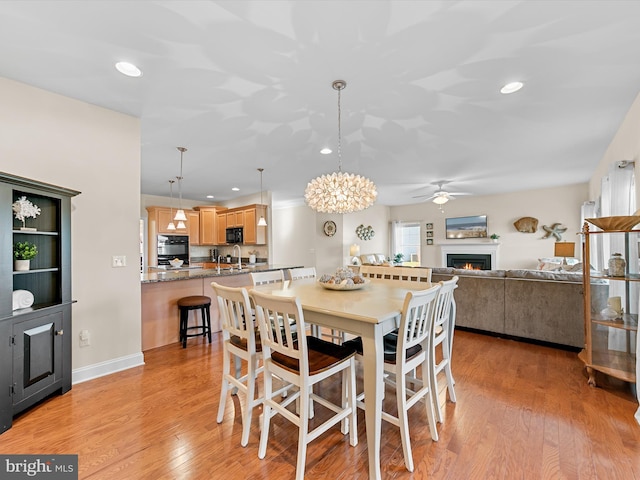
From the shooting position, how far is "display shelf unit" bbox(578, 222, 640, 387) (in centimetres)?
246

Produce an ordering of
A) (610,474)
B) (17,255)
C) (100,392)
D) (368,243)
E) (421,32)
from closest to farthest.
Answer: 1. (610,474)
2. (421,32)
3. (17,255)
4. (100,392)
5. (368,243)

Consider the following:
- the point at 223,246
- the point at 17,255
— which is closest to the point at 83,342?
the point at 17,255

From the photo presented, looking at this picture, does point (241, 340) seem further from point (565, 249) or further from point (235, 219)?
point (565, 249)

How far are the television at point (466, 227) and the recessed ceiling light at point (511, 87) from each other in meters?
5.79

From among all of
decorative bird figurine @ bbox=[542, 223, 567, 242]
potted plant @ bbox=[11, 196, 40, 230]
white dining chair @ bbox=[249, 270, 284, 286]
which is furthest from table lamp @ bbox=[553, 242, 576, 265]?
potted plant @ bbox=[11, 196, 40, 230]

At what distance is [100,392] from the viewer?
2.45 metres

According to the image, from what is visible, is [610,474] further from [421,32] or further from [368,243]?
[368,243]

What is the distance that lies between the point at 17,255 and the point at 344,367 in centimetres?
262

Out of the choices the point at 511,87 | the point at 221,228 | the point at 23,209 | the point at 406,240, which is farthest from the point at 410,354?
Result: the point at 406,240

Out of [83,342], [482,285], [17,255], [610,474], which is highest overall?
[17,255]

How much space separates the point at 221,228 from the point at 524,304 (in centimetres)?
643

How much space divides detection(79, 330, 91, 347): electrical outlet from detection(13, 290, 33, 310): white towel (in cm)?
60

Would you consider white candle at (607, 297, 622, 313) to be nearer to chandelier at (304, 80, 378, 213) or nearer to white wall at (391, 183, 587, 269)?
chandelier at (304, 80, 378, 213)

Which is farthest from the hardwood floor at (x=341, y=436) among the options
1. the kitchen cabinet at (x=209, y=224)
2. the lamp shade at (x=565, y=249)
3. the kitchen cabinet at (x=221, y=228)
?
the kitchen cabinet at (x=209, y=224)
